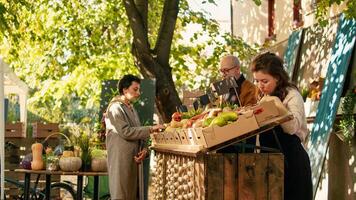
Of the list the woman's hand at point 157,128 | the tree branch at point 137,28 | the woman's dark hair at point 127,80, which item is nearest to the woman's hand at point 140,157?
the woman's hand at point 157,128

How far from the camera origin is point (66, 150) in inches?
458

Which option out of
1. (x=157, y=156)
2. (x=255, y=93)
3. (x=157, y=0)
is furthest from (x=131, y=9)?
(x=255, y=93)

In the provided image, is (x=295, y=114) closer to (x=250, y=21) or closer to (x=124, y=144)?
(x=124, y=144)

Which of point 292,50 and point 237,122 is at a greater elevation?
point 292,50

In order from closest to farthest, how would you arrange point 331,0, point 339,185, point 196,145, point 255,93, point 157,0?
point 196,145, point 255,93, point 331,0, point 339,185, point 157,0

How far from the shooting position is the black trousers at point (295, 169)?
22.3 feet

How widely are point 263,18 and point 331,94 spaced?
832 centimetres

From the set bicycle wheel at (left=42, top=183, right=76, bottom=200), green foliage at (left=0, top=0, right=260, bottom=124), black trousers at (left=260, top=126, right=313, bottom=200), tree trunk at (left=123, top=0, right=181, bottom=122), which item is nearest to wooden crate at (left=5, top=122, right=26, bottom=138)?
bicycle wheel at (left=42, top=183, right=76, bottom=200)

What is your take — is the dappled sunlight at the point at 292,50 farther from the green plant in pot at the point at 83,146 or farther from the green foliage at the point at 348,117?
the green plant in pot at the point at 83,146

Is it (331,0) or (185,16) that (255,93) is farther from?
(185,16)

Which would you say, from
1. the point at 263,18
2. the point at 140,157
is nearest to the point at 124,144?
the point at 140,157

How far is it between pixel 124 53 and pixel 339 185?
A: 378 inches

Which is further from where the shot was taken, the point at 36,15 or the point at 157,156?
the point at 36,15

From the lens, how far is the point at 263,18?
70.0 ft
